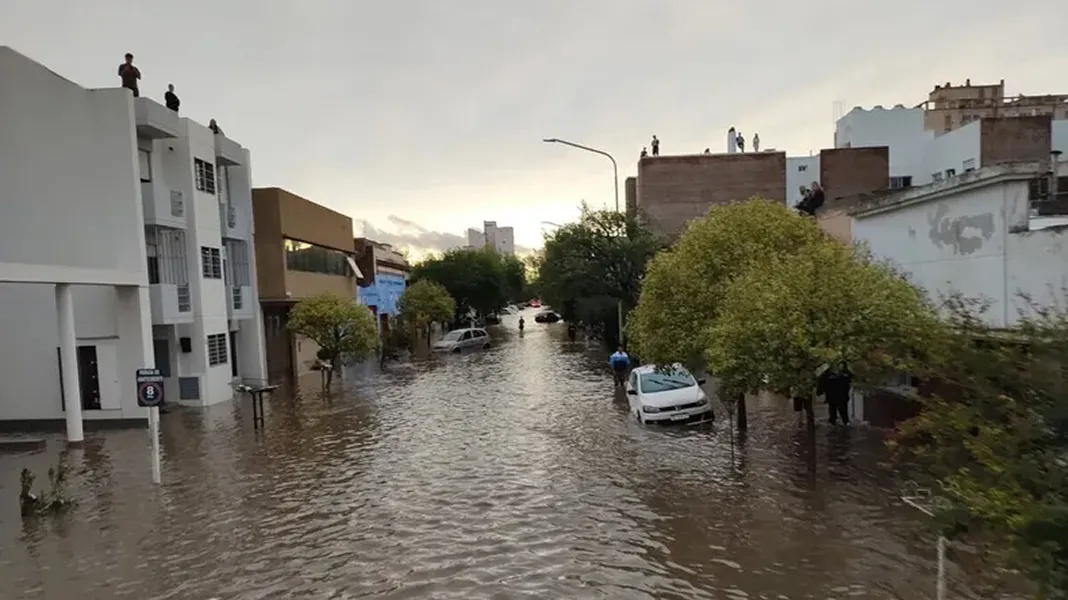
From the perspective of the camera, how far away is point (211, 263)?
26.3 m

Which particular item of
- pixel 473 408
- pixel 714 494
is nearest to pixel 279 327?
pixel 473 408

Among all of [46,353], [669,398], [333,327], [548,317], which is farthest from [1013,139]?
[548,317]

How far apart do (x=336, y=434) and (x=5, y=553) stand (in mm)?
→ 8950

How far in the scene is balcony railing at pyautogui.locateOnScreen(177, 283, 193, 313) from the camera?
24.4 meters

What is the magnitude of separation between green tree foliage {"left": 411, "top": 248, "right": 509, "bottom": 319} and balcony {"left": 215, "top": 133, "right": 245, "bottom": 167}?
36.0 m

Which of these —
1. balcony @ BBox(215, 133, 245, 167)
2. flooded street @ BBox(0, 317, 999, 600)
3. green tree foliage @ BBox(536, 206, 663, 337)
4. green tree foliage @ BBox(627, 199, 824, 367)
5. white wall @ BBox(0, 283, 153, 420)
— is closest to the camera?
flooded street @ BBox(0, 317, 999, 600)

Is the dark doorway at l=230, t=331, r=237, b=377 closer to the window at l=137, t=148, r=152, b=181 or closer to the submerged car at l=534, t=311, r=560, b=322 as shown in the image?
the window at l=137, t=148, r=152, b=181

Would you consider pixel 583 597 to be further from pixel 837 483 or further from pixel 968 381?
pixel 837 483

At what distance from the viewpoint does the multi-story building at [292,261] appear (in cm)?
3120

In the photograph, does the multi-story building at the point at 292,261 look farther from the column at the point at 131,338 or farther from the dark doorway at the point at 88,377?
the column at the point at 131,338

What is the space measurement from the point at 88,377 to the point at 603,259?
22799mm

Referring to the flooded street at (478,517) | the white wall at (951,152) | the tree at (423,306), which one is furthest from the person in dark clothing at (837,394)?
the tree at (423,306)

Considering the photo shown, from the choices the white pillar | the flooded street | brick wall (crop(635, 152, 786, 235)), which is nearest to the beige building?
brick wall (crop(635, 152, 786, 235))

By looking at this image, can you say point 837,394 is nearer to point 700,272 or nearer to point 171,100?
point 700,272
